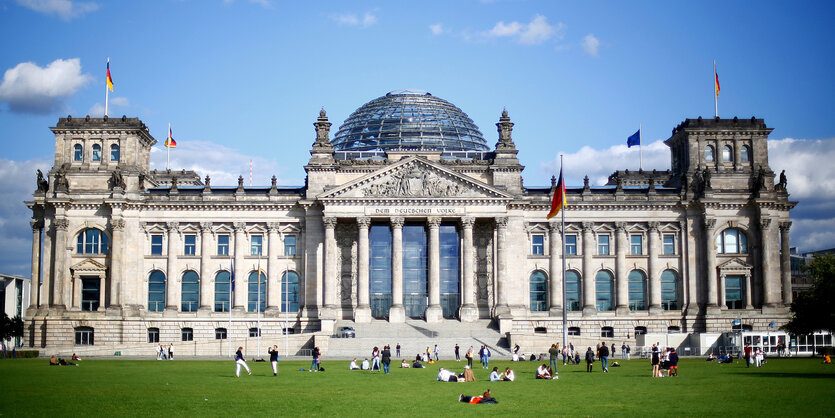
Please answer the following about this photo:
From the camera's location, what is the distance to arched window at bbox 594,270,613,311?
101625 mm

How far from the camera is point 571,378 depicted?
51438 millimetres

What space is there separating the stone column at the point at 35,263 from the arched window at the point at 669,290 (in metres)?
64.8

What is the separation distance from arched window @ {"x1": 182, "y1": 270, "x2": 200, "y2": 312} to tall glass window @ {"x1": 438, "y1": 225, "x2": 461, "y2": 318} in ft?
84.4

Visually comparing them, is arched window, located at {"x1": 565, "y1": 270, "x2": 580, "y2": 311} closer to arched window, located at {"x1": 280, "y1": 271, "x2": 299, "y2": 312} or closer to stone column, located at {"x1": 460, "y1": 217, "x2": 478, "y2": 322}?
stone column, located at {"x1": 460, "y1": 217, "x2": 478, "y2": 322}

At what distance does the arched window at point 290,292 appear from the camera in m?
101

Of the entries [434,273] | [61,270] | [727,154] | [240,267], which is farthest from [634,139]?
[61,270]

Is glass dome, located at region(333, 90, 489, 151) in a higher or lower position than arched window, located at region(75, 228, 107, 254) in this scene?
higher

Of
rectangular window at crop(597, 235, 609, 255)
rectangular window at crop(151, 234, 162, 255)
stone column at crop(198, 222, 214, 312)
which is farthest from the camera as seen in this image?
rectangular window at crop(597, 235, 609, 255)

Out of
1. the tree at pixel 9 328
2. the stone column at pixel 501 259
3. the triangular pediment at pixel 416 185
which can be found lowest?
the tree at pixel 9 328

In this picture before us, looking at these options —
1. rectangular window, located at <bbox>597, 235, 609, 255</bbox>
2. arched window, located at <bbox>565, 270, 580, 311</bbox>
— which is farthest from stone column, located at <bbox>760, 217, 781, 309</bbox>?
arched window, located at <bbox>565, 270, 580, 311</bbox>

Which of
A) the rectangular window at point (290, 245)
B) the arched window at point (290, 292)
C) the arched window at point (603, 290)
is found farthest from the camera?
the arched window at point (603, 290)

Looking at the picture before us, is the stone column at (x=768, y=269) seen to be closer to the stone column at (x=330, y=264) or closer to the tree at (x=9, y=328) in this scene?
the stone column at (x=330, y=264)

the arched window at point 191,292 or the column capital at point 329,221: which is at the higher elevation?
the column capital at point 329,221

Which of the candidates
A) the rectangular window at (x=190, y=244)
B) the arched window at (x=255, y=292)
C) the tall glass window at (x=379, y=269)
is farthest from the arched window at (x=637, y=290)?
the rectangular window at (x=190, y=244)
